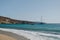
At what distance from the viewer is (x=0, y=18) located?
473 feet

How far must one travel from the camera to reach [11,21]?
156 metres

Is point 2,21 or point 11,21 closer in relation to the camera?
point 2,21

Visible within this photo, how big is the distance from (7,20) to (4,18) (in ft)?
11.8

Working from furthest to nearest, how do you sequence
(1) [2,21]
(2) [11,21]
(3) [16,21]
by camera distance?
(3) [16,21]
(2) [11,21]
(1) [2,21]

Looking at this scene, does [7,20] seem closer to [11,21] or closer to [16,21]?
[11,21]

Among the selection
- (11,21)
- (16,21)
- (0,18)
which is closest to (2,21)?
(0,18)

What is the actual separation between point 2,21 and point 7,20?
5932 millimetres

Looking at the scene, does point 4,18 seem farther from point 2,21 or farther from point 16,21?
point 16,21

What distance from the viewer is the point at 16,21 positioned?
168 m

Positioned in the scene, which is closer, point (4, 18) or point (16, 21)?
point (4, 18)

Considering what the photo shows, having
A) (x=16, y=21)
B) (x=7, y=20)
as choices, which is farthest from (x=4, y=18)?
(x=16, y=21)

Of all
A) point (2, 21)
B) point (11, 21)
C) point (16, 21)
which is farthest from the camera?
point (16, 21)

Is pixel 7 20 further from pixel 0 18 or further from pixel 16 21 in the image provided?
pixel 16 21

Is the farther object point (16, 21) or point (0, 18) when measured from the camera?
point (16, 21)
